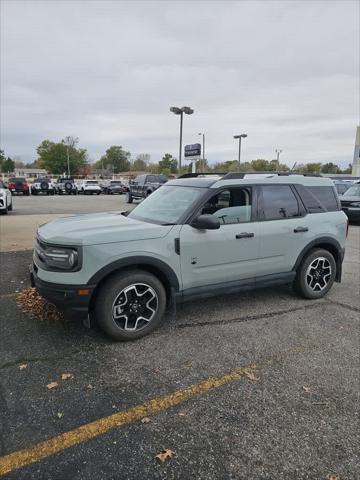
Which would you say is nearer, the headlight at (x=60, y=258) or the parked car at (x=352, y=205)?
the headlight at (x=60, y=258)

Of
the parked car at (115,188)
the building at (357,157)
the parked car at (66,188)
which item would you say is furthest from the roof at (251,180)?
the building at (357,157)

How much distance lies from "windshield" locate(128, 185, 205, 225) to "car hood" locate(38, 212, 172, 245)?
0.69 feet

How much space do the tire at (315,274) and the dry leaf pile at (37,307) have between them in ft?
10.7

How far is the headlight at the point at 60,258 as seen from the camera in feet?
11.1

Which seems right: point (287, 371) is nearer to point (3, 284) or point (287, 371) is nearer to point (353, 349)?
point (353, 349)

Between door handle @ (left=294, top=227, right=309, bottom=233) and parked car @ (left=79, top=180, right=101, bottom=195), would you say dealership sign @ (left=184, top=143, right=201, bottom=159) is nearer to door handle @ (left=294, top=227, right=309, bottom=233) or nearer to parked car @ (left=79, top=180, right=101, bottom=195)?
parked car @ (left=79, top=180, right=101, bottom=195)

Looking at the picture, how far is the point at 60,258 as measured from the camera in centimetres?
343

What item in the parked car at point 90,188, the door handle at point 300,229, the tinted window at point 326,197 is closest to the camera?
the door handle at point 300,229

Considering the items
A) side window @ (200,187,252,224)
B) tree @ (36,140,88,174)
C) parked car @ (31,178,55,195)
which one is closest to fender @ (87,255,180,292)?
side window @ (200,187,252,224)

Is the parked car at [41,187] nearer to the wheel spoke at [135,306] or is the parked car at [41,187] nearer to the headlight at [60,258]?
the headlight at [60,258]

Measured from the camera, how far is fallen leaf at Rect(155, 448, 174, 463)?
2178 mm

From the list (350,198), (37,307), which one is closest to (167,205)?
(37,307)

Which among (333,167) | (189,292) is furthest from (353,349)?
(333,167)

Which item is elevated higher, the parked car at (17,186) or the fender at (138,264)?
the parked car at (17,186)
